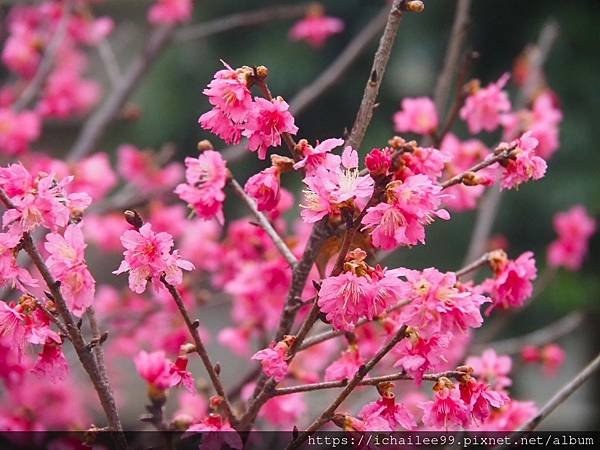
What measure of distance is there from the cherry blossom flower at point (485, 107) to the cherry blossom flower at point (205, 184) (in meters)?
0.50

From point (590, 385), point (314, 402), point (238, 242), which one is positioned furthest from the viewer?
point (590, 385)

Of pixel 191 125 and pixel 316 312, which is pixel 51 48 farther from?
pixel 191 125

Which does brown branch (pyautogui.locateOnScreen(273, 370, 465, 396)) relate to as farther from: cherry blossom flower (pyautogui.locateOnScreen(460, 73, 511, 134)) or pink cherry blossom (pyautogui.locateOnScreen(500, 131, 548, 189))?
cherry blossom flower (pyautogui.locateOnScreen(460, 73, 511, 134))

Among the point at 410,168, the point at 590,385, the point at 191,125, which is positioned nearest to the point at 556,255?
the point at 410,168

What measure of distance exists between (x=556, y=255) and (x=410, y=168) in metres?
1.19

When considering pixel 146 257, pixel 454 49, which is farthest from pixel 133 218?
pixel 454 49

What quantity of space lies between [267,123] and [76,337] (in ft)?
0.92

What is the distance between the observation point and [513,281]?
0.91 m

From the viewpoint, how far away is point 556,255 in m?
1.89

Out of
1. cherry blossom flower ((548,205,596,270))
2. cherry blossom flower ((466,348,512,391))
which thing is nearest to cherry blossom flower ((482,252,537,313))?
cherry blossom flower ((466,348,512,391))

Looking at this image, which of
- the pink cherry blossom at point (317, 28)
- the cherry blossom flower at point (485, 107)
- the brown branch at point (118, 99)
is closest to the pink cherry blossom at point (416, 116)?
the cherry blossom flower at point (485, 107)

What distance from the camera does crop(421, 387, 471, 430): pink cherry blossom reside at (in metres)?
0.76

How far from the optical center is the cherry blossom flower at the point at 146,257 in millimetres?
749

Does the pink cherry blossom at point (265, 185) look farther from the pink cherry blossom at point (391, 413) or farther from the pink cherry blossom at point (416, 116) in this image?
the pink cherry blossom at point (416, 116)
